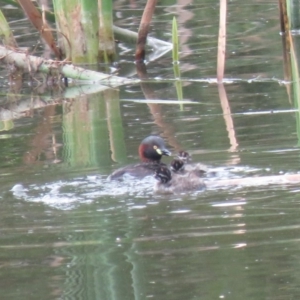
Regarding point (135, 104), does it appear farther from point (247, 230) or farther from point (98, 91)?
point (247, 230)

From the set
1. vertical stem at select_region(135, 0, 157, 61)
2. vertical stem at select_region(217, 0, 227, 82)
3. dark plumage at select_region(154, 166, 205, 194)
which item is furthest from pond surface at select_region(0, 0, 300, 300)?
vertical stem at select_region(135, 0, 157, 61)

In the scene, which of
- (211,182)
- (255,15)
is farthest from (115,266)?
(255,15)

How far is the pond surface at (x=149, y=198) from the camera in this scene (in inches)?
205

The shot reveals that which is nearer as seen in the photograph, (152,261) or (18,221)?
(152,261)

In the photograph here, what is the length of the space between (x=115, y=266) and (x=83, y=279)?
242 millimetres

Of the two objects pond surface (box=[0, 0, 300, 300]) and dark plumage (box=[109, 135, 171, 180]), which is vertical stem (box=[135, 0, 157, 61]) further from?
dark plumage (box=[109, 135, 171, 180])

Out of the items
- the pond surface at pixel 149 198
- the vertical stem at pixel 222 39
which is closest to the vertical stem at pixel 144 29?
the pond surface at pixel 149 198

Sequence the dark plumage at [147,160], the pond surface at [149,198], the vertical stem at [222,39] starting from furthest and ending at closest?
the vertical stem at [222,39], the dark plumage at [147,160], the pond surface at [149,198]

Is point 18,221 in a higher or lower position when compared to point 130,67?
lower

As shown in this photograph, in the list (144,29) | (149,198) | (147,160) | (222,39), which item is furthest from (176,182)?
(144,29)

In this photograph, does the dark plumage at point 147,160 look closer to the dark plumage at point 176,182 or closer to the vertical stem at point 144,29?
the dark plumage at point 176,182

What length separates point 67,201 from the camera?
6.99 metres

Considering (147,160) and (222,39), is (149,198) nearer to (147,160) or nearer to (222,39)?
(147,160)

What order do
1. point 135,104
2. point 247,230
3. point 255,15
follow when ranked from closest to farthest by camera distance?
1. point 247,230
2. point 135,104
3. point 255,15
